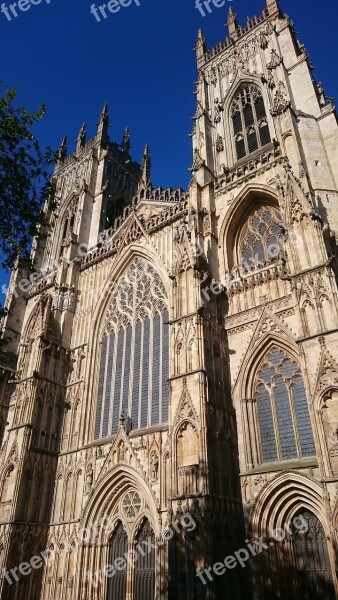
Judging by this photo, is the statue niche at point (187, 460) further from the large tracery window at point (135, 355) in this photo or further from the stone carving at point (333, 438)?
the stone carving at point (333, 438)

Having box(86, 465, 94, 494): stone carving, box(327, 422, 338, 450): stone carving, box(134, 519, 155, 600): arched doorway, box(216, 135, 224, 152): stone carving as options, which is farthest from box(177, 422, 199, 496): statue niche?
box(216, 135, 224, 152): stone carving

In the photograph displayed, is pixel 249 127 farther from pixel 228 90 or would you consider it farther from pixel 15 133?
pixel 15 133

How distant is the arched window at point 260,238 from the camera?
59.6 ft

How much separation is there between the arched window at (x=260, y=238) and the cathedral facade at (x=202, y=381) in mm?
85

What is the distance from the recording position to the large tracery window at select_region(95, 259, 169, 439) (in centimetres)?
1808

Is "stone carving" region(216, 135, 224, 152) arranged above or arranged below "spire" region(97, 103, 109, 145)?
below

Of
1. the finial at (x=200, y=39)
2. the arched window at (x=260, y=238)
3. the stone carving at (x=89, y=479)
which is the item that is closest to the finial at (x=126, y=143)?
the finial at (x=200, y=39)

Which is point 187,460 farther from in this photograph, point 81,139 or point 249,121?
point 81,139

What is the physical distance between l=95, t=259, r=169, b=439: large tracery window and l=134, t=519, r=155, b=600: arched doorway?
3669 millimetres

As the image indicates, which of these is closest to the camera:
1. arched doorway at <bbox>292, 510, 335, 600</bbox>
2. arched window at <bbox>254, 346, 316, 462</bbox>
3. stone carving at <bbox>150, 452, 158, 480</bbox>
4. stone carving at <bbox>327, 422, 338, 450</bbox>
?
stone carving at <bbox>327, 422, 338, 450</bbox>

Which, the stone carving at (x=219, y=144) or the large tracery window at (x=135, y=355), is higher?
the stone carving at (x=219, y=144)

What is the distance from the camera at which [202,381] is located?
14.3 metres

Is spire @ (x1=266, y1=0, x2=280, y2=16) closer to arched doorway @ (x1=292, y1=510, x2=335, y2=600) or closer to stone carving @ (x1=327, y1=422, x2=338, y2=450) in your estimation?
stone carving @ (x1=327, y1=422, x2=338, y2=450)

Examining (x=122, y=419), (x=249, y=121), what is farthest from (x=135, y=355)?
(x=249, y=121)
